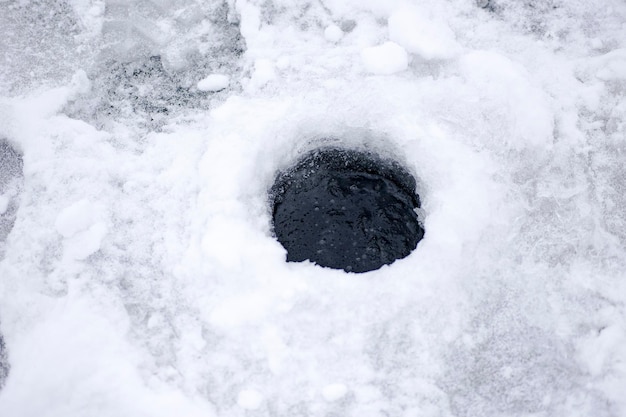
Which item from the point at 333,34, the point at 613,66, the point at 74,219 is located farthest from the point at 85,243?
the point at 613,66

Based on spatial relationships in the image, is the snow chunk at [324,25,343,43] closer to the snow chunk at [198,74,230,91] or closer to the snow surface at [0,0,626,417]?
the snow surface at [0,0,626,417]

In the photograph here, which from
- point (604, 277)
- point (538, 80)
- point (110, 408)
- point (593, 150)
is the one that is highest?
point (538, 80)

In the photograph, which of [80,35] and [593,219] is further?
[80,35]

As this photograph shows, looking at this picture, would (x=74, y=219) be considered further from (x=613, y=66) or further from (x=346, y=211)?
(x=613, y=66)

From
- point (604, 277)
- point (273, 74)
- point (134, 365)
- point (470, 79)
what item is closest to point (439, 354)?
point (604, 277)

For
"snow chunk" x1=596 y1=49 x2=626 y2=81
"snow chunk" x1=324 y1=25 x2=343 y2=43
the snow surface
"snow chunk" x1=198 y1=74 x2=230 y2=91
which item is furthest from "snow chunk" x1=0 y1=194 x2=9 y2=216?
"snow chunk" x1=596 y1=49 x2=626 y2=81

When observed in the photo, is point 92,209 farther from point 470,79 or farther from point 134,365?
point 470,79
